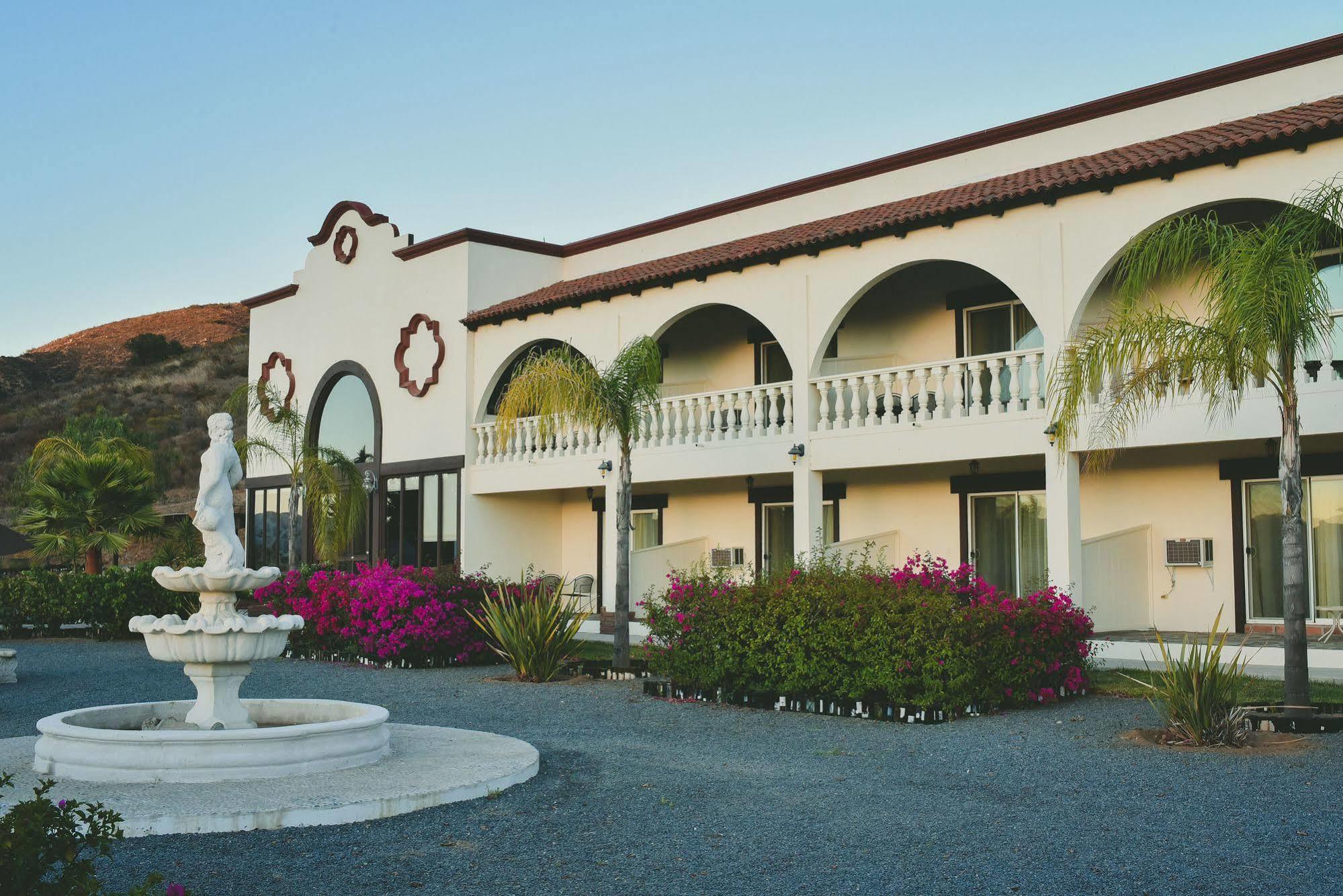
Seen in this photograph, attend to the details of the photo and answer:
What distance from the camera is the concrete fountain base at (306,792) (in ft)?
21.7

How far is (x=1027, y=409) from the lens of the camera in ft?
49.5

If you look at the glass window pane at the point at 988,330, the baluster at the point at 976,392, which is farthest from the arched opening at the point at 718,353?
the baluster at the point at 976,392

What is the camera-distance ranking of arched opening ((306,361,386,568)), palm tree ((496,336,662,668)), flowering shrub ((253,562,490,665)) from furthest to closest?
1. arched opening ((306,361,386,568))
2. flowering shrub ((253,562,490,665))
3. palm tree ((496,336,662,668))

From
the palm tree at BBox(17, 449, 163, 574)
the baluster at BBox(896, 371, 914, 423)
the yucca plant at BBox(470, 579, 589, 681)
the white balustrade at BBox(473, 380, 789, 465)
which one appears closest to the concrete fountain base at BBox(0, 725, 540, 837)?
the yucca plant at BBox(470, 579, 589, 681)

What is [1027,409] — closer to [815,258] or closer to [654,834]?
[815,258]

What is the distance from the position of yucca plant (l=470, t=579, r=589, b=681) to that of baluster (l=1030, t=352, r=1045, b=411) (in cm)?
601

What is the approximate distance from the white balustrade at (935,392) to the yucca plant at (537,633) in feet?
15.6

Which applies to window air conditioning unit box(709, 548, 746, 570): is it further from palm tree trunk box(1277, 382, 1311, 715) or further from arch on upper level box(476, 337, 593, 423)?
palm tree trunk box(1277, 382, 1311, 715)

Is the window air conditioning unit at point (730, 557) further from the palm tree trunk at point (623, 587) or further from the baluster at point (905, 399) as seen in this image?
the palm tree trunk at point (623, 587)

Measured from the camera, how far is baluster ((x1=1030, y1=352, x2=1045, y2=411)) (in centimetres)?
1492

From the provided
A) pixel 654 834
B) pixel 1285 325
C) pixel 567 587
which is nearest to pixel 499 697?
pixel 654 834

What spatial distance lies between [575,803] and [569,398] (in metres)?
7.44

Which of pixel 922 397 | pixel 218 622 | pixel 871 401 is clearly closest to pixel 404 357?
pixel 871 401

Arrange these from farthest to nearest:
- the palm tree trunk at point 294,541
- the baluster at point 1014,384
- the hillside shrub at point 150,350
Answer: the hillside shrub at point 150,350 < the palm tree trunk at point 294,541 < the baluster at point 1014,384
